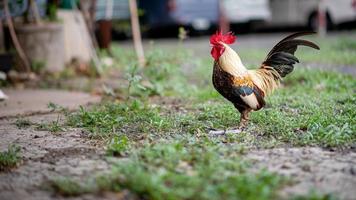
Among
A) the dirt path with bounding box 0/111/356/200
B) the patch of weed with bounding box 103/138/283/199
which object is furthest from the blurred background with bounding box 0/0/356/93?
the patch of weed with bounding box 103/138/283/199

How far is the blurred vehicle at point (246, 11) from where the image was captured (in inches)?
699

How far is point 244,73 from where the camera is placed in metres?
5.06

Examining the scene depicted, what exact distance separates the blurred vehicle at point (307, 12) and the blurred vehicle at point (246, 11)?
0.54 m

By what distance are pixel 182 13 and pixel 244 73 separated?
12490mm

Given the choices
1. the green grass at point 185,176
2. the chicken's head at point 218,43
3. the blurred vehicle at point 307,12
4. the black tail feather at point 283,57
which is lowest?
the blurred vehicle at point 307,12

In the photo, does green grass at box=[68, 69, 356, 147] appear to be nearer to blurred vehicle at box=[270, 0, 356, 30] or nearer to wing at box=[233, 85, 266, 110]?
wing at box=[233, 85, 266, 110]

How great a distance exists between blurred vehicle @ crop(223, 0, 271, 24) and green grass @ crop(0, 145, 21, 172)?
542 inches

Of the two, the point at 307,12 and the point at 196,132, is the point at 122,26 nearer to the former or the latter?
the point at 307,12

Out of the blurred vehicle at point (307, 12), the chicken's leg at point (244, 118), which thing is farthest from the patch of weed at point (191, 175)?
the blurred vehicle at point (307, 12)

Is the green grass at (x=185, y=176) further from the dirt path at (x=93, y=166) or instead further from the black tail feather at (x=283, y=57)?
the black tail feather at (x=283, y=57)

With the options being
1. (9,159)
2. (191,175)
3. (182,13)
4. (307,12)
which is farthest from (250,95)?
(307,12)

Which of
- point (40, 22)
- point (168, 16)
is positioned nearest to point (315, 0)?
point (168, 16)

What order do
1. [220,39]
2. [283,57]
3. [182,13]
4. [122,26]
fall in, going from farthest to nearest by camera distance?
[122,26], [182,13], [283,57], [220,39]

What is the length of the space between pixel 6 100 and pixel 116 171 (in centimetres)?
392
